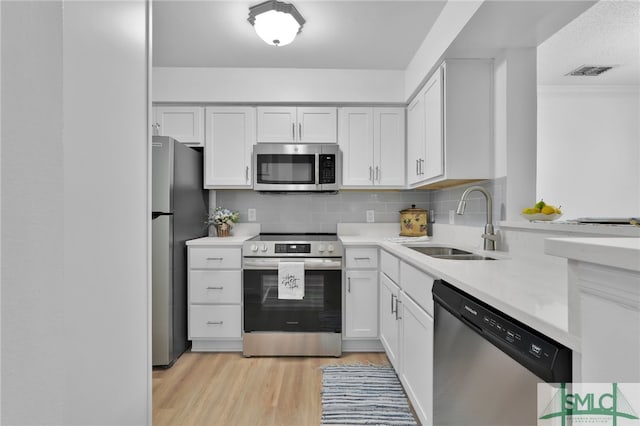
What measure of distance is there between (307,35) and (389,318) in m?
2.08

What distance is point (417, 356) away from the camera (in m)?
1.78

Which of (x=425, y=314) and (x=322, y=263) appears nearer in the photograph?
(x=425, y=314)

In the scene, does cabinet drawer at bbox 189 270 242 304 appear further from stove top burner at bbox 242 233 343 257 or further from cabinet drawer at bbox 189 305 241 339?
stove top burner at bbox 242 233 343 257

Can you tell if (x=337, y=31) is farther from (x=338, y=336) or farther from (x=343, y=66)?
(x=338, y=336)

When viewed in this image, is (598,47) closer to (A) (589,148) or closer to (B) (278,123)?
(A) (589,148)

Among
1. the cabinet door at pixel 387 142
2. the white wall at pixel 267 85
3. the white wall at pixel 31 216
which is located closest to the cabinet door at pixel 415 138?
the cabinet door at pixel 387 142

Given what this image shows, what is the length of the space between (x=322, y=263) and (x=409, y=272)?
3.19ft

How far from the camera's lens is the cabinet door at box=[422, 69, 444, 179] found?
236 centimetres

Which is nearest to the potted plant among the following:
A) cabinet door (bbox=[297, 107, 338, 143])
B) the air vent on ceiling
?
cabinet door (bbox=[297, 107, 338, 143])

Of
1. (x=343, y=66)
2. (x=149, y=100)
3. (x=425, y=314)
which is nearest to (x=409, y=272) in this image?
(x=425, y=314)

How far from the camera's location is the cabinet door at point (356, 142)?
10.5 ft

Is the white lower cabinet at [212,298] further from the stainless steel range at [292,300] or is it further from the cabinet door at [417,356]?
the cabinet door at [417,356]

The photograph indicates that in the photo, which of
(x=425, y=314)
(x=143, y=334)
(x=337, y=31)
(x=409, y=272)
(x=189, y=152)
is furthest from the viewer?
(x=189, y=152)

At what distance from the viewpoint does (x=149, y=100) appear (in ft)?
3.59
